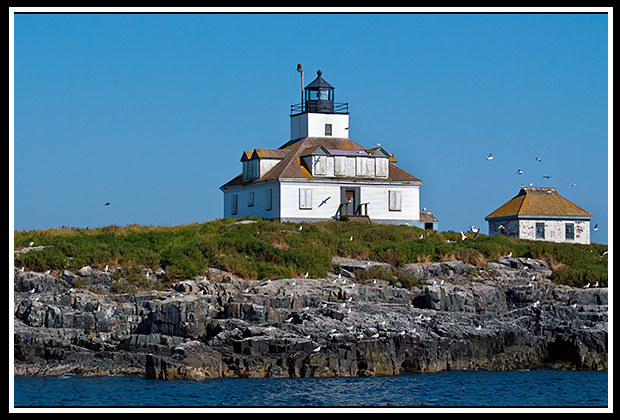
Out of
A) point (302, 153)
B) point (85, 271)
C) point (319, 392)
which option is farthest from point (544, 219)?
point (319, 392)

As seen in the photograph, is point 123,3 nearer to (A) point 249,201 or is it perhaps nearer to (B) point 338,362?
(B) point 338,362

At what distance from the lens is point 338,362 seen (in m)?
26.5

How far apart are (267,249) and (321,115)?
14409 mm

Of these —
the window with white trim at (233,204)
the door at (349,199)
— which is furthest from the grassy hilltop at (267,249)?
the window with white trim at (233,204)

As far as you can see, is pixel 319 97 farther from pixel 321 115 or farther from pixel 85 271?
pixel 85 271

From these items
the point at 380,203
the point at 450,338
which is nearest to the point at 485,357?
the point at 450,338

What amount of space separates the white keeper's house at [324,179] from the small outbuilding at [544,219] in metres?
4.53

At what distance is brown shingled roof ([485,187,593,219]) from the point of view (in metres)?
47.9

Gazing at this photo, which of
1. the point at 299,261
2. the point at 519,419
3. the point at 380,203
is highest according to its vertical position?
the point at 380,203

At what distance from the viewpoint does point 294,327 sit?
28031 mm

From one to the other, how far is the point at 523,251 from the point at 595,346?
36.4 feet

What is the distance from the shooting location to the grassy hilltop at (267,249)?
34.1 metres

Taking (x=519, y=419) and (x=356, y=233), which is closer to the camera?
(x=519, y=419)

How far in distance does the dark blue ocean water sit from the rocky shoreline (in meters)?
0.73
